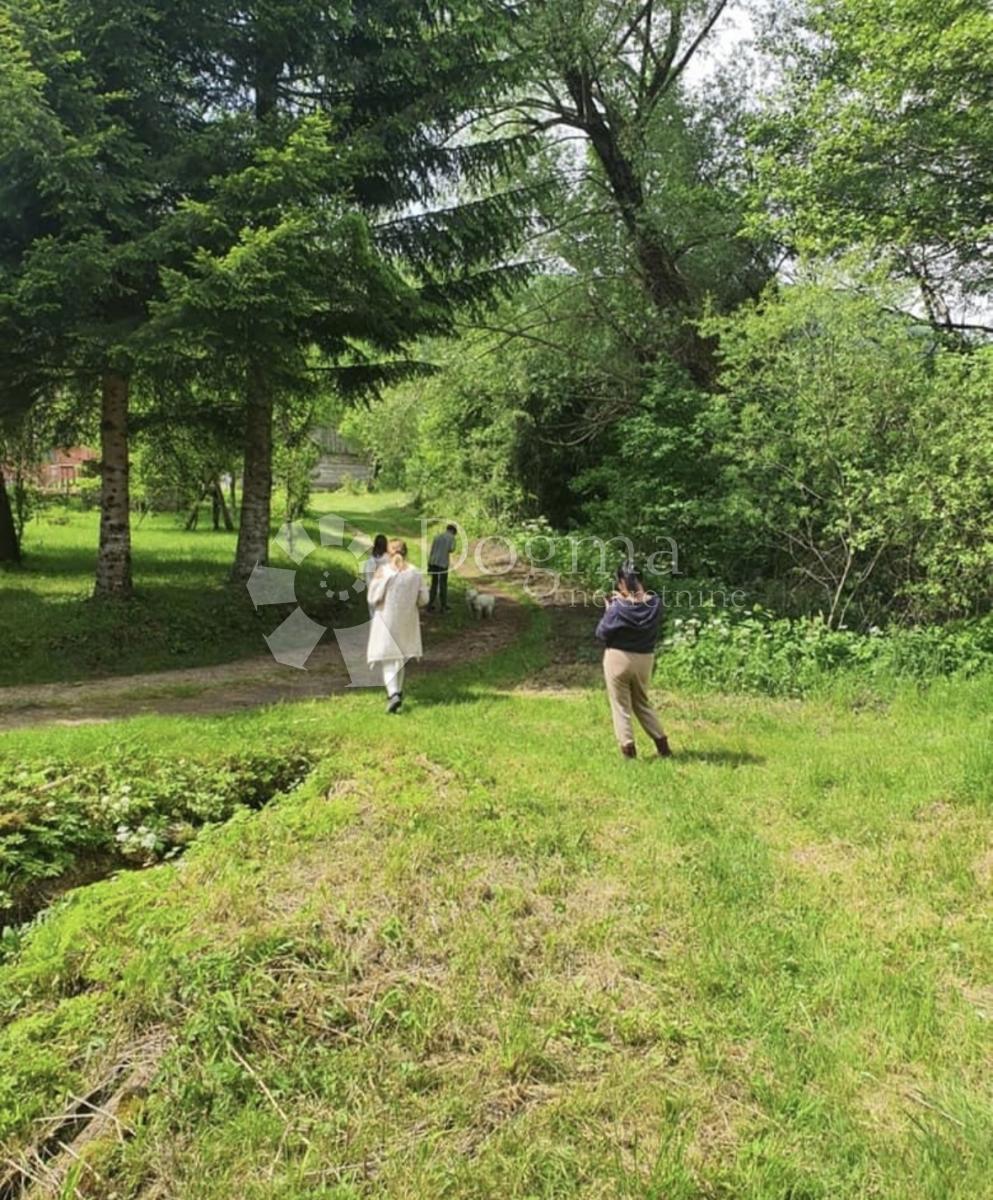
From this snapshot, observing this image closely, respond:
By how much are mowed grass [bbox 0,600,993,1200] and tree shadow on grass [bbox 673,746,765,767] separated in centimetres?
59

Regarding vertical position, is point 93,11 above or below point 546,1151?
above

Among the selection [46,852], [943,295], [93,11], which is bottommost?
[46,852]

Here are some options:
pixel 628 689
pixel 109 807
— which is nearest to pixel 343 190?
pixel 628 689

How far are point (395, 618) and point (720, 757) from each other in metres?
3.59

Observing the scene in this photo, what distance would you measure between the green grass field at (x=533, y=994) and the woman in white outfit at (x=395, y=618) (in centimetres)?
200

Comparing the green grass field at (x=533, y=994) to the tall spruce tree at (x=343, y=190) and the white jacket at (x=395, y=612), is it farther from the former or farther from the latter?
the tall spruce tree at (x=343, y=190)

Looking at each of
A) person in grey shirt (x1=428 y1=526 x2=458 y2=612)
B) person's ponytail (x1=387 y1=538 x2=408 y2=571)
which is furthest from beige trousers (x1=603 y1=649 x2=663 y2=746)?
person in grey shirt (x1=428 y1=526 x2=458 y2=612)

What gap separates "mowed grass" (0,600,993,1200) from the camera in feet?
8.43

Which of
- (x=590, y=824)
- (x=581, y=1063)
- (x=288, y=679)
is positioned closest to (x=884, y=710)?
(x=590, y=824)

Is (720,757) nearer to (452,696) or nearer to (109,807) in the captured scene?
(452,696)

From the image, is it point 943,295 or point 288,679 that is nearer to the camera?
point 288,679

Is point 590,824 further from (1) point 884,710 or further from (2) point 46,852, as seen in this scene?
(1) point 884,710

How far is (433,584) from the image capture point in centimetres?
1497

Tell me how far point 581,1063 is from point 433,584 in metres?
12.3
